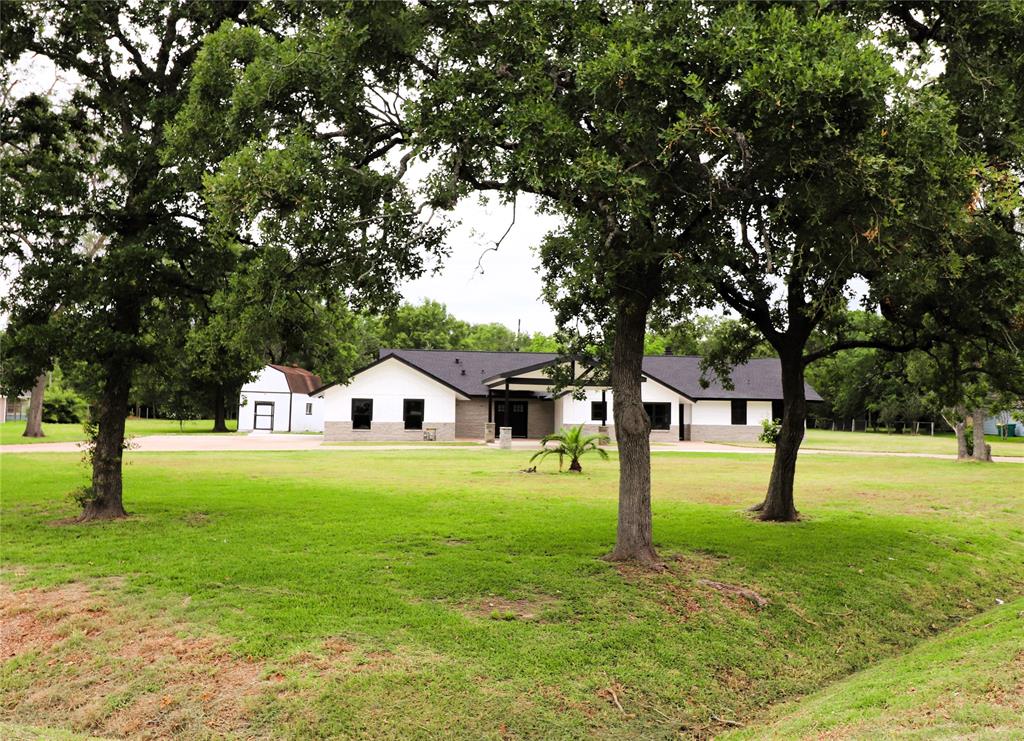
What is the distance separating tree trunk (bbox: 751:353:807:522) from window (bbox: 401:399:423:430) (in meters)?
30.2

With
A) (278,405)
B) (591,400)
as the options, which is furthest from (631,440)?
(278,405)

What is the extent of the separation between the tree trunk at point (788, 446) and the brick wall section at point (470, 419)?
31143 mm

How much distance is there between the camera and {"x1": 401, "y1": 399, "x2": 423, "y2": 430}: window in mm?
43312

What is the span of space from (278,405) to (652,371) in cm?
2536

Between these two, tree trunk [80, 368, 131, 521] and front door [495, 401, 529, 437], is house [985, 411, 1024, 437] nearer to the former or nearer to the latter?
front door [495, 401, 529, 437]

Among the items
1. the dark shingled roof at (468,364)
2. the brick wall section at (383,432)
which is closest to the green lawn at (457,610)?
the brick wall section at (383,432)

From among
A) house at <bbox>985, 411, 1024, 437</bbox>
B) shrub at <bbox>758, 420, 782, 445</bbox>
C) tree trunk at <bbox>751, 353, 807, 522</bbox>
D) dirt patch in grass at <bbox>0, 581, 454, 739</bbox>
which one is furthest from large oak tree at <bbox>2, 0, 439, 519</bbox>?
house at <bbox>985, 411, 1024, 437</bbox>

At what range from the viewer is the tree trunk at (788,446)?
14.7 m

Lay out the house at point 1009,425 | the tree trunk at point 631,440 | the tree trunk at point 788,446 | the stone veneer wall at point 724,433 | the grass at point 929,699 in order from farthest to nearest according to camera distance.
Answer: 1. the house at point 1009,425
2. the stone veneer wall at point 724,433
3. the tree trunk at point 788,446
4. the tree trunk at point 631,440
5. the grass at point 929,699

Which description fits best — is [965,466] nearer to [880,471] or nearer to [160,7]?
[880,471]

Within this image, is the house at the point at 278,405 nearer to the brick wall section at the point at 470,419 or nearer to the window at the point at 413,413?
the window at the point at 413,413

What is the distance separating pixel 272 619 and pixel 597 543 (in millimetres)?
5476

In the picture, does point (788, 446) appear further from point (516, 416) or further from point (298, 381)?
point (298, 381)

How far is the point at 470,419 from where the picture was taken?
45375mm
